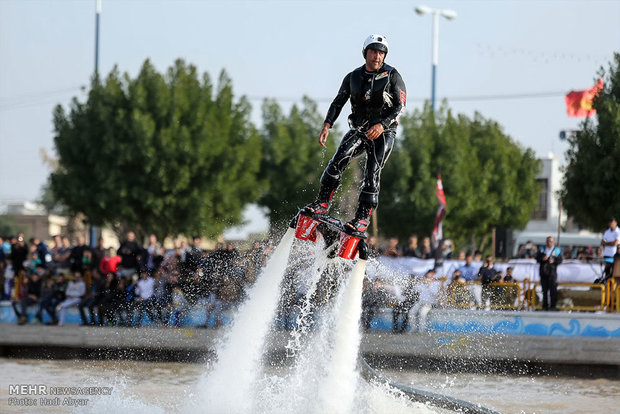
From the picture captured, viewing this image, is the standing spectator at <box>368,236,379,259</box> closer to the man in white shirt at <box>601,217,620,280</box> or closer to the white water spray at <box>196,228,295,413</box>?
the white water spray at <box>196,228,295,413</box>

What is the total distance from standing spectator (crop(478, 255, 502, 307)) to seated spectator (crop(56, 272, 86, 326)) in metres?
9.31

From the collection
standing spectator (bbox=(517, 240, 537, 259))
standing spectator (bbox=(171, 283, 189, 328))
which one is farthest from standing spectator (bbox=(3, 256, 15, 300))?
standing spectator (bbox=(517, 240, 537, 259))

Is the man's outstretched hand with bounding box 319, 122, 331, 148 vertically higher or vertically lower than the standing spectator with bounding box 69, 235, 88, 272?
higher

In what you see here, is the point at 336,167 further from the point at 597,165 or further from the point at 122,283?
the point at 597,165

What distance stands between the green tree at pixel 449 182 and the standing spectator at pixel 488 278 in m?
22.2

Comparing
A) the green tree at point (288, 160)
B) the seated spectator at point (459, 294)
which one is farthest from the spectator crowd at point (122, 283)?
the green tree at point (288, 160)

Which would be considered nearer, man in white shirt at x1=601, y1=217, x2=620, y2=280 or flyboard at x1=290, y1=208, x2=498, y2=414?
flyboard at x1=290, y1=208, x2=498, y2=414

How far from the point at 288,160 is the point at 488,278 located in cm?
2477

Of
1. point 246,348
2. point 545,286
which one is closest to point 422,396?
point 246,348

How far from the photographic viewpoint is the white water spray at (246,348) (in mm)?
12047

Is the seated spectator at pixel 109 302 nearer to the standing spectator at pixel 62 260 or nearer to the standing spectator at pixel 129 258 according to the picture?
the standing spectator at pixel 129 258

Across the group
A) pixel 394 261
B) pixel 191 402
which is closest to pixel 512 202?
pixel 394 261

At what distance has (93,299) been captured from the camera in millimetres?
22203

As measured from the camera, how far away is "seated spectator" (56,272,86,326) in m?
22.9
